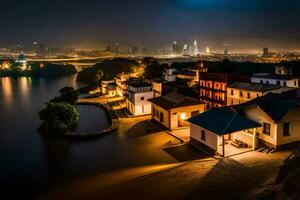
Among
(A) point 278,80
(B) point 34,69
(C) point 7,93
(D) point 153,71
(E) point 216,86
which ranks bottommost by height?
(C) point 7,93

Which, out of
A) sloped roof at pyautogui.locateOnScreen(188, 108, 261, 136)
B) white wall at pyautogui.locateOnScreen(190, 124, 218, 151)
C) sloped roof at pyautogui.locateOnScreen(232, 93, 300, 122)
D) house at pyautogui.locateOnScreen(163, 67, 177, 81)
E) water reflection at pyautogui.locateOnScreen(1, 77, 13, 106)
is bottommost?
water reflection at pyautogui.locateOnScreen(1, 77, 13, 106)

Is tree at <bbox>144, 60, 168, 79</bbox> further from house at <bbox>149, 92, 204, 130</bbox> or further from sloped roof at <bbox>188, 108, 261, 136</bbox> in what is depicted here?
sloped roof at <bbox>188, 108, 261, 136</bbox>

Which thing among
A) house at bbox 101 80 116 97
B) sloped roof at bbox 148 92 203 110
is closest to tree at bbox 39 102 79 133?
sloped roof at bbox 148 92 203 110

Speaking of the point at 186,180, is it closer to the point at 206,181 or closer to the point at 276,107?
the point at 206,181

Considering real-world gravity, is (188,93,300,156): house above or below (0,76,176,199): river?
above

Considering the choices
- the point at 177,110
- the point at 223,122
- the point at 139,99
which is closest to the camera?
the point at 223,122

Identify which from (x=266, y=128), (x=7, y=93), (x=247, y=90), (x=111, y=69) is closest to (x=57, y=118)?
(x=266, y=128)

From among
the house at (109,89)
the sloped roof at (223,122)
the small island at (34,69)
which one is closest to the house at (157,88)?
the house at (109,89)
